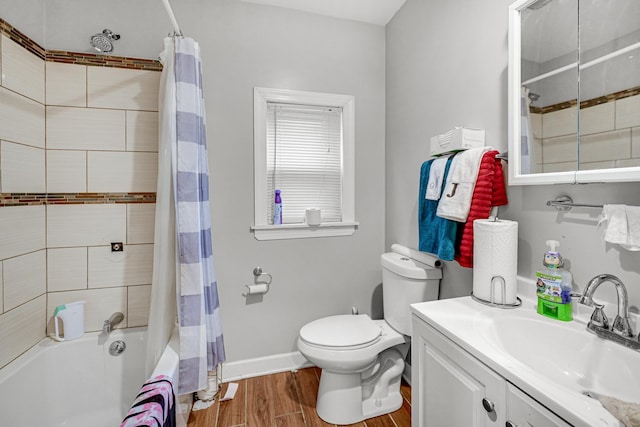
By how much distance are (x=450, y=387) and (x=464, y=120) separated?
46.2 inches

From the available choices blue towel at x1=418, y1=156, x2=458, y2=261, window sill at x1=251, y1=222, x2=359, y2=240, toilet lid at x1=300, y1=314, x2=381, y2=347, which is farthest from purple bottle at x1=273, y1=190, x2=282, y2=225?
blue towel at x1=418, y1=156, x2=458, y2=261

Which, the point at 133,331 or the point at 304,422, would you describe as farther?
the point at 133,331

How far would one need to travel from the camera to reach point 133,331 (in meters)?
1.64

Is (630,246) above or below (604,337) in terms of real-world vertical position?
above

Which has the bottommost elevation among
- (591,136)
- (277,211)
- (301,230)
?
(301,230)

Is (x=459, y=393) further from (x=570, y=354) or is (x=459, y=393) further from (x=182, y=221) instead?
(x=182, y=221)

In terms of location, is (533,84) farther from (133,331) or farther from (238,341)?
(133,331)

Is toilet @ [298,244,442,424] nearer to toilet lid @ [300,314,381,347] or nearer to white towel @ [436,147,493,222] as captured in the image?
toilet lid @ [300,314,381,347]

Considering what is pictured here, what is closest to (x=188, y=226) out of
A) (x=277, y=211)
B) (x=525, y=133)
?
(x=277, y=211)

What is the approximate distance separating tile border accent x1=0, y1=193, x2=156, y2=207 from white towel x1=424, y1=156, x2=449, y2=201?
63.5 inches

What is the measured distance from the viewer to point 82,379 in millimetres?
1524

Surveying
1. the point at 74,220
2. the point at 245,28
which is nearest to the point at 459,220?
the point at 245,28

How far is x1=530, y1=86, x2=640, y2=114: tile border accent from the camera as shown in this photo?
30.9 inches

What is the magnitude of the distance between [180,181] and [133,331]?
3.19 ft
